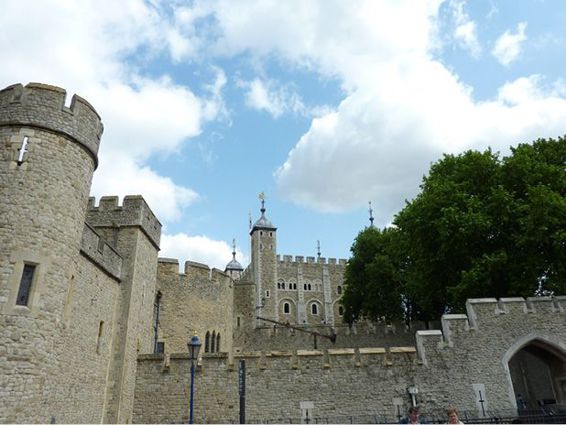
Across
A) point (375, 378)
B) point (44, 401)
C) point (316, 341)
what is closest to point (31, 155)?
point (44, 401)

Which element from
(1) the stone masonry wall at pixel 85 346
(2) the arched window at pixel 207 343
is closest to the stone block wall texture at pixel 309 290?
(2) the arched window at pixel 207 343

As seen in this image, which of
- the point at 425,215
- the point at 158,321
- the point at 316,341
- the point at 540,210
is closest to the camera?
the point at 540,210

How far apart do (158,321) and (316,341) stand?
462 inches

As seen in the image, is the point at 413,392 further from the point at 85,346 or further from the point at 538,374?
the point at 85,346

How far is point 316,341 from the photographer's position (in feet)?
87.0

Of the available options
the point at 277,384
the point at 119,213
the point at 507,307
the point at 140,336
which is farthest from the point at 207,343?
the point at 507,307

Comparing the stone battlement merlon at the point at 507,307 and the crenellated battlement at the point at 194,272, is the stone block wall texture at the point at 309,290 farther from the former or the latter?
the stone battlement merlon at the point at 507,307

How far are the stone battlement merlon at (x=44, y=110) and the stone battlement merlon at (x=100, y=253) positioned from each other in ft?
9.06

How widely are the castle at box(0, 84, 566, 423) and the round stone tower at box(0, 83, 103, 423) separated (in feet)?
0.09

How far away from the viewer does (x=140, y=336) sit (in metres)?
15.5

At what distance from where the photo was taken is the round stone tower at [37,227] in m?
8.84

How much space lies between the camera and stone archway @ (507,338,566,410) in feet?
50.8

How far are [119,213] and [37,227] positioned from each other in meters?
6.10

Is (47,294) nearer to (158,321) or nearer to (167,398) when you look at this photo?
(167,398)
